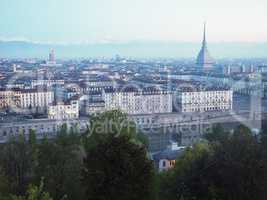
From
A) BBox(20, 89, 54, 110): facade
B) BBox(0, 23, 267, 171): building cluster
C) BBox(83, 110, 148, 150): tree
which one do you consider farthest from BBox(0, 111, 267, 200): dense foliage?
BBox(20, 89, 54, 110): facade

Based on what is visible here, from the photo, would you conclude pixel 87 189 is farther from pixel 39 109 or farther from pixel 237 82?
pixel 237 82

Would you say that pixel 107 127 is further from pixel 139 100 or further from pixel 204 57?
pixel 204 57

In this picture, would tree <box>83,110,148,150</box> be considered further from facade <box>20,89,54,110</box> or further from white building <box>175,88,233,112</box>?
facade <box>20,89,54,110</box>

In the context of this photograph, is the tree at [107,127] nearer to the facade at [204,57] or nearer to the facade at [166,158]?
the facade at [166,158]

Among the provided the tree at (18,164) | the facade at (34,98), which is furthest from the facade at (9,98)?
the tree at (18,164)

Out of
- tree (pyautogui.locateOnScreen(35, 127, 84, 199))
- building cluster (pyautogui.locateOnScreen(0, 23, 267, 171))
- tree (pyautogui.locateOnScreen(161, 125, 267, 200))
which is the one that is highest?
tree (pyautogui.locateOnScreen(161, 125, 267, 200))
